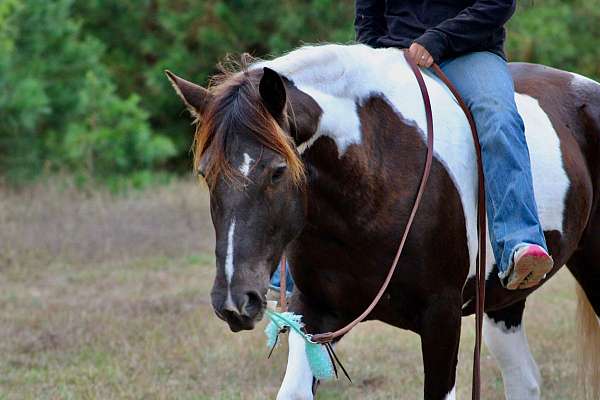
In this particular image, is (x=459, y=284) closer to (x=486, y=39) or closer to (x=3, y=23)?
(x=486, y=39)

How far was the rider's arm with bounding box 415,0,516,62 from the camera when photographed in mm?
4488

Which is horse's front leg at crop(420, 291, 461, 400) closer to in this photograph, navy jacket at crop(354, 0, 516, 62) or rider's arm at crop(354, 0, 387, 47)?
navy jacket at crop(354, 0, 516, 62)

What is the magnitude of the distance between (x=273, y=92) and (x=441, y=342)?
1256 mm

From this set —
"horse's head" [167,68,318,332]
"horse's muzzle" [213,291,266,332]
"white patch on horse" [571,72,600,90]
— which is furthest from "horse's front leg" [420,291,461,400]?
"white patch on horse" [571,72,600,90]

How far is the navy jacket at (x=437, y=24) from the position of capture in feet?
14.8

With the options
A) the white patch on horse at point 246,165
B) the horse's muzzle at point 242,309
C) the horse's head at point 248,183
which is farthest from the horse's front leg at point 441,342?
the white patch on horse at point 246,165

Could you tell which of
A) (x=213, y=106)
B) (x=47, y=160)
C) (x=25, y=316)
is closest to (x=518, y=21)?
(x=47, y=160)

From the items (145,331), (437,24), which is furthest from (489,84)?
(145,331)

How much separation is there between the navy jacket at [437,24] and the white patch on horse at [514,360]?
157cm

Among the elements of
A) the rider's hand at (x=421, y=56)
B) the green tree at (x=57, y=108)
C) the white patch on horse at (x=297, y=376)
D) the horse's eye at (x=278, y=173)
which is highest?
the rider's hand at (x=421, y=56)

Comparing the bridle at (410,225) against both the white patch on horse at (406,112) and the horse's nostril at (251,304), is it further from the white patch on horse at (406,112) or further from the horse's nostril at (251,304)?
the horse's nostril at (251,304)

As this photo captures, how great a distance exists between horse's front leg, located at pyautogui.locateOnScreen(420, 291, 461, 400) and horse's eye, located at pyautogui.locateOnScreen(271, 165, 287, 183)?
923 millimetres

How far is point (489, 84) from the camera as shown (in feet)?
14.6

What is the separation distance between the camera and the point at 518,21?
19.7m
